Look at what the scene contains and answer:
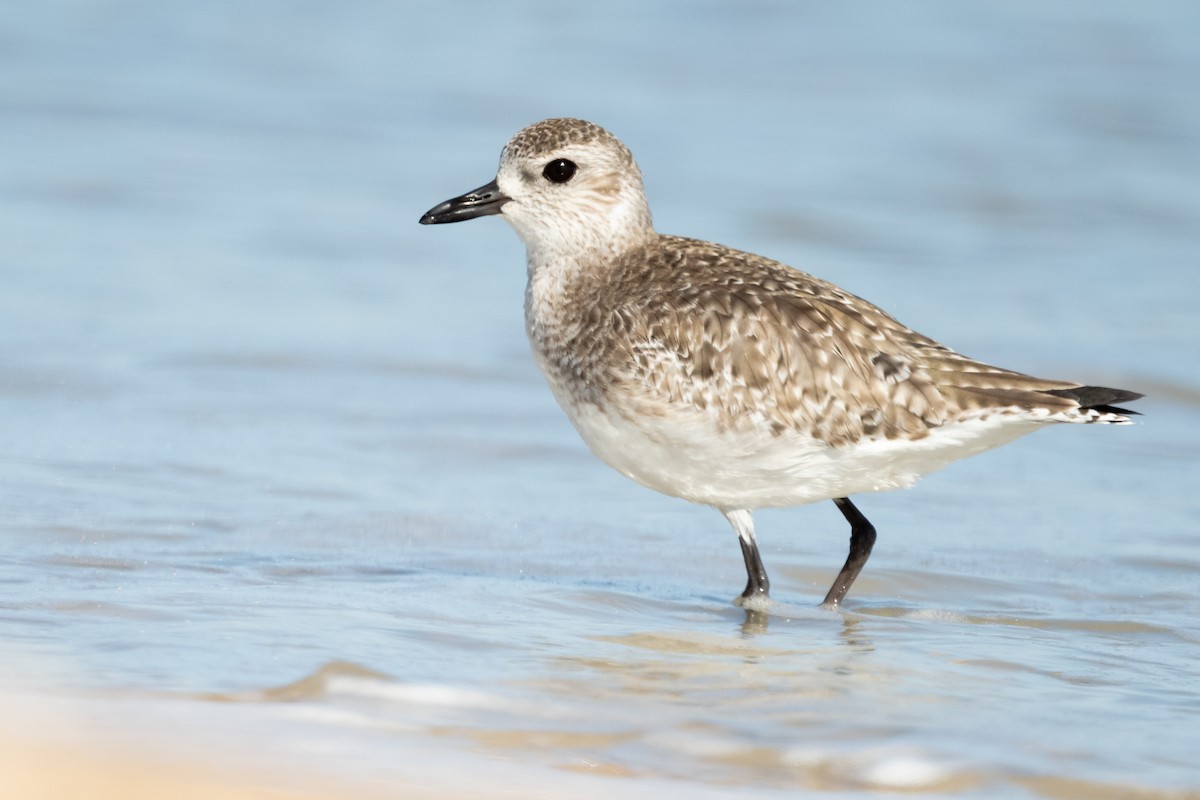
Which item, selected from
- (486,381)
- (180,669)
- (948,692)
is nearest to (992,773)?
(948,692)

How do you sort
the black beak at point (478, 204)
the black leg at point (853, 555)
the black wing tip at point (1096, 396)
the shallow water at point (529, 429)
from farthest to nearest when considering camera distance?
the black beak at point (478, 204)
the black leg at point (853, 555)
the black wing tip at point (1096, 396)
the shallow water at point (529, 429)

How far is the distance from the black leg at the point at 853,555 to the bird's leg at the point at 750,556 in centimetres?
2

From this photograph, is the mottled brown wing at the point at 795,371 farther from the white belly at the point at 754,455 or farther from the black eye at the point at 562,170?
the black eye at the point at 562,170

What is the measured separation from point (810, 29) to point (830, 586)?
1313cm

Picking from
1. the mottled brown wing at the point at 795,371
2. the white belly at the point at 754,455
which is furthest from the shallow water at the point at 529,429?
the mottled brown wing at the point at 795,371

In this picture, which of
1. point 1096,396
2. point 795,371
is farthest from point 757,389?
point 1096,396

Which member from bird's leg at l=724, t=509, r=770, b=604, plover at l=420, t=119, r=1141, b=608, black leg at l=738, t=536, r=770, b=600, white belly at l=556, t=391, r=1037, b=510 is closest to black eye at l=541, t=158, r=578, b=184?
plover at l=420, t=119, r=1141, b=608

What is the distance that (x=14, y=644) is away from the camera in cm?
538

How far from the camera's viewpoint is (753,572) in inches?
266

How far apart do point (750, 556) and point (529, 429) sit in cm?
253

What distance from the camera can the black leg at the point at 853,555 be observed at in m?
6.86

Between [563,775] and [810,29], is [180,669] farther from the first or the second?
[810,29]

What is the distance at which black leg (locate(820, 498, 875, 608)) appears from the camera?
270 inches

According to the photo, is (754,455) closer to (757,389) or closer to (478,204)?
(757,389)
